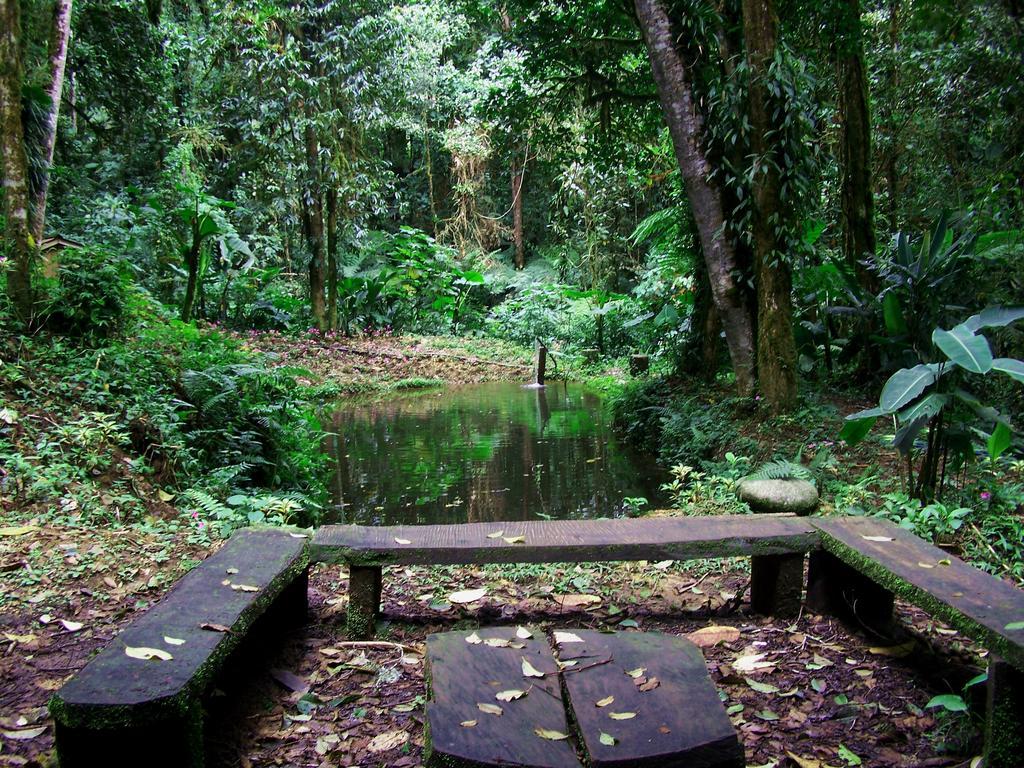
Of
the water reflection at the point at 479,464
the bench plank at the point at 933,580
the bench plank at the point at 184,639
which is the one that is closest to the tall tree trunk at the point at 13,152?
the water reflection at the point at 479,464

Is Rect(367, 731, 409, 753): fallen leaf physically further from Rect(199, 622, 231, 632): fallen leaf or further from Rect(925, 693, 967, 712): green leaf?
Rect(925, 693, 967, 712): green leaf

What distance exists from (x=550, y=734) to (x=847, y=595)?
169cm

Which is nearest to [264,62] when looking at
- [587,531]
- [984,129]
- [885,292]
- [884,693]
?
[984,129]

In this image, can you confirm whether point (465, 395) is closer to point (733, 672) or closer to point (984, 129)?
point (984, 129)

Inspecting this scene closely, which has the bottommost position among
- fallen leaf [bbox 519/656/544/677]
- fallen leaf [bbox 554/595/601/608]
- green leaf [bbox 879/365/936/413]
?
fallen leaf [bbox 554/595/601/608]

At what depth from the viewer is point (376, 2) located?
15.7 meters

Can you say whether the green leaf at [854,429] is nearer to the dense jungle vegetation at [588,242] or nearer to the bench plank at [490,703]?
the dense jungle vegetation at [588,242]

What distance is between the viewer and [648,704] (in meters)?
1.88

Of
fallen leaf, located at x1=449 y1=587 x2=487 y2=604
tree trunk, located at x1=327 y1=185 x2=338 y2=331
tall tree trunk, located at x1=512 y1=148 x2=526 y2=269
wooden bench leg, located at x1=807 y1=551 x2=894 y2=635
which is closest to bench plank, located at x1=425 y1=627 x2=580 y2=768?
fallen leaf, located at x1=449 y1=587 x2=487 y2=604

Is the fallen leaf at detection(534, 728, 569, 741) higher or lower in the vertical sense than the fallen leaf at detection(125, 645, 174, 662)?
lower

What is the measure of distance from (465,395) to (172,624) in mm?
12203

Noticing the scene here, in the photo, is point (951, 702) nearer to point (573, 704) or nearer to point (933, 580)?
point (933, 580)

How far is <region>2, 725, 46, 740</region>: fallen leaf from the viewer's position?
1974 millimetres

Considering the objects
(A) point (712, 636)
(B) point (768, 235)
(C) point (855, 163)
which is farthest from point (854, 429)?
(C) point (855, 163)
